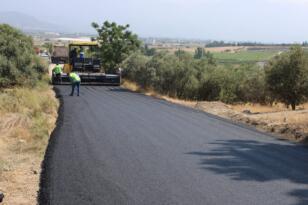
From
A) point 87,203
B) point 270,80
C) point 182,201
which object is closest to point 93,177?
point 87,203

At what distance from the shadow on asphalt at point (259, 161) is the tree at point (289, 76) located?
12.7 metres

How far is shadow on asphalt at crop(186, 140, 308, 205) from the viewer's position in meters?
9.17

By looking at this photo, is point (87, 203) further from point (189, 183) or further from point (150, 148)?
point (150, 148)

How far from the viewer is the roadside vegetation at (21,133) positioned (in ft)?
29.7

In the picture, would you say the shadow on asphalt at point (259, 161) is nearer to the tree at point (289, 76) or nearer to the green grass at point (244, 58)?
the tree at point (289, 76)

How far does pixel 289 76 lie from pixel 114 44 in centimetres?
2093

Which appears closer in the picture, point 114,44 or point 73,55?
point 73,55

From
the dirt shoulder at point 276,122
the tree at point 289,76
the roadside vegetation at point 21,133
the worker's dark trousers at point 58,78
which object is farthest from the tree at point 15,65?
the tree at point 289,76

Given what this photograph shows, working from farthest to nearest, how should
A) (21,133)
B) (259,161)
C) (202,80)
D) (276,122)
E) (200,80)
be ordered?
(200,80)
(202,80)
(276,122)
(21,133)
(259,161)

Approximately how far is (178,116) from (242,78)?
585 inches

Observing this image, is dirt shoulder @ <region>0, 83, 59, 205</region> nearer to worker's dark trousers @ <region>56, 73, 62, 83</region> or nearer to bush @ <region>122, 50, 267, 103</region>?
worker's dark trousers @ <region>56, 73, 62, 83</region>

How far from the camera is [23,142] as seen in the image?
42.9 ft

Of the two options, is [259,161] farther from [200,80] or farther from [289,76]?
[200,80]

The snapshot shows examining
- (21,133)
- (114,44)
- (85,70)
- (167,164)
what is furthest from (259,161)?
(114,44)
